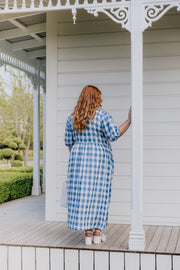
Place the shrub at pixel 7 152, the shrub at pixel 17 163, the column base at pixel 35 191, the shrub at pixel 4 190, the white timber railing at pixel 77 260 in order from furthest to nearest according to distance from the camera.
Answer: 1. the shrub at pixel 17 163
2. the shrub at pixel 7 152
3. the column base at pixel 35 191
4. the shrub at pixel 4 190
5. the white timber railing at pixel 77 260

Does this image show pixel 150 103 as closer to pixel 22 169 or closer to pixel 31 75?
pixel 31 75

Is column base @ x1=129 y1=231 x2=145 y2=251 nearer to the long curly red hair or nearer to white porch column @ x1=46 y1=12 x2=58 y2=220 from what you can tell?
the long curly red hair

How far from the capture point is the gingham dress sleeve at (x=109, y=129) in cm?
404

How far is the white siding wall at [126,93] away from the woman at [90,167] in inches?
41.8

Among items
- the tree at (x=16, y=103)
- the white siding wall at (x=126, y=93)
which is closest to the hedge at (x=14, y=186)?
the white siding wall at (x=126, y=93)

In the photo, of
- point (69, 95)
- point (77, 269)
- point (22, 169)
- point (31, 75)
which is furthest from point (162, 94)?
point (22, 169)

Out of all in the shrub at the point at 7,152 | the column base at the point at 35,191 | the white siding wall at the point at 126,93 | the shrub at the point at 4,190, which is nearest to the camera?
the white siding wall at the point at 126,93

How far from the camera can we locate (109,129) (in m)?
4.06

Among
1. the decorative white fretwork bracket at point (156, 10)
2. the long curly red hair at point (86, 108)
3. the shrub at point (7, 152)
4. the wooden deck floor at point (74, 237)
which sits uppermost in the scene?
the decorative white fretwork bracket at point (156, 10)

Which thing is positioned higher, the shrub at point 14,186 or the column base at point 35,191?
the shrub at point 14,186

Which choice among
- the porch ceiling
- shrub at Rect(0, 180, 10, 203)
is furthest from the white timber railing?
shrub at Rect(0, 180, 10, 203)

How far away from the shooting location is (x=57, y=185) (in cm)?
540

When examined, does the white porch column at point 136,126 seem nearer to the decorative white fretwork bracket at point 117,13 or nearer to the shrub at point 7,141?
the decorative white fretwork bracket at point 117,13

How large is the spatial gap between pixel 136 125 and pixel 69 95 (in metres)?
1.58
